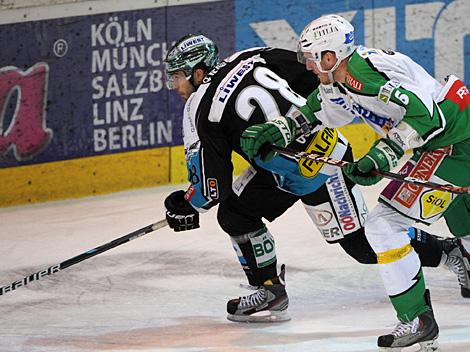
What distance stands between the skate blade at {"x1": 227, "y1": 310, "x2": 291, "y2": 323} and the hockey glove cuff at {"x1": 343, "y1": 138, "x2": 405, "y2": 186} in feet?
3.39

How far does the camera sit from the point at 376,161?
4.51m

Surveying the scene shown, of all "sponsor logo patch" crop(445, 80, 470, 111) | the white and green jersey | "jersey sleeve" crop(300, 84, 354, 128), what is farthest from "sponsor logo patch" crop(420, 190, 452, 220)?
"jersey sleeve" crop(300, 84, 354, 128)

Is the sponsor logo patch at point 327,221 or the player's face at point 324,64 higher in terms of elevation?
the player's face at point 324,64

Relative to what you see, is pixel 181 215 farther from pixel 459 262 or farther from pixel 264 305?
pixel 459 262

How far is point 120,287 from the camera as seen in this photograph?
6.11m

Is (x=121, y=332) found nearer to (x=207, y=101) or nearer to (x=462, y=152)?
(x=207, y=101)

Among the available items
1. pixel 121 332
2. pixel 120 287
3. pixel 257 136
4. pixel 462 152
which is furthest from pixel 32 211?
pixel 462 152

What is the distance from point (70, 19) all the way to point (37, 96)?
1.59 feet

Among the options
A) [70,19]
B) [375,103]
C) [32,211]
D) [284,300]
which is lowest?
[32,211]

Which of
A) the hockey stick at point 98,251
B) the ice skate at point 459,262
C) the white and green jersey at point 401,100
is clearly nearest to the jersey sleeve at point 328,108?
the white and green jersey at point 401,100

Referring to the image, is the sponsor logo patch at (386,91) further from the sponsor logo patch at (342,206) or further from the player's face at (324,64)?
the sponsor logo patch at (342,206)

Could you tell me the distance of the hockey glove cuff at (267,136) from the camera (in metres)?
4.96

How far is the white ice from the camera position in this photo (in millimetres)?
5191

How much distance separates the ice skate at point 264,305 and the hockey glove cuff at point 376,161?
102cm
